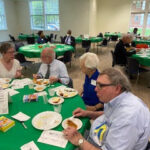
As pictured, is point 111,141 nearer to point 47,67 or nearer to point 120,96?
point 120,96

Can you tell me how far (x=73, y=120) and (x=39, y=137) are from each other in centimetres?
33

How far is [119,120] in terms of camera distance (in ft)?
3.21

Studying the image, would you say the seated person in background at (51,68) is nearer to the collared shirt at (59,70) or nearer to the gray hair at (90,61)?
the collared shirt at (59,70)

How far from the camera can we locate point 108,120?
3.84 ft

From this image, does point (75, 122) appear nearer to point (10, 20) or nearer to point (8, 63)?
point (8, 63)

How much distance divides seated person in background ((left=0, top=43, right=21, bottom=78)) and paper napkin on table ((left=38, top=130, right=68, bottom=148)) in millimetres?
1499

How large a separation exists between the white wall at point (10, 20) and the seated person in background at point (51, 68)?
11.0 meters

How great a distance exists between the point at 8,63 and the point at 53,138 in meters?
1.80

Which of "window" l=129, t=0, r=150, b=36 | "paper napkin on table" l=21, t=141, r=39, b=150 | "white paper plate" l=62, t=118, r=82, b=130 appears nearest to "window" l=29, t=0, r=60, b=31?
"window" l=129, t=0, r=150, b=36

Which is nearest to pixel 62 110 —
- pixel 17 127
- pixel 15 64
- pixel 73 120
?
pixel 73 120

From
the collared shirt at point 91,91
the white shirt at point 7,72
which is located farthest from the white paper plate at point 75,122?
the white shirt at point 7,72

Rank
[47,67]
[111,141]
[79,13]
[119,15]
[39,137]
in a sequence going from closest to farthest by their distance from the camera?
[111,141] → [39,137] → [47,67] → [79,13] → [119,15]

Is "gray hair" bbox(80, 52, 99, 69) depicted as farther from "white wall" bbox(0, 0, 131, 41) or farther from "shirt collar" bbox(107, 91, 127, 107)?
"white wall" bbox(0, 0, 131, 41)

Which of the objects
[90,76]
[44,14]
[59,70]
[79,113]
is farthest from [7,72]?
[44,14]
